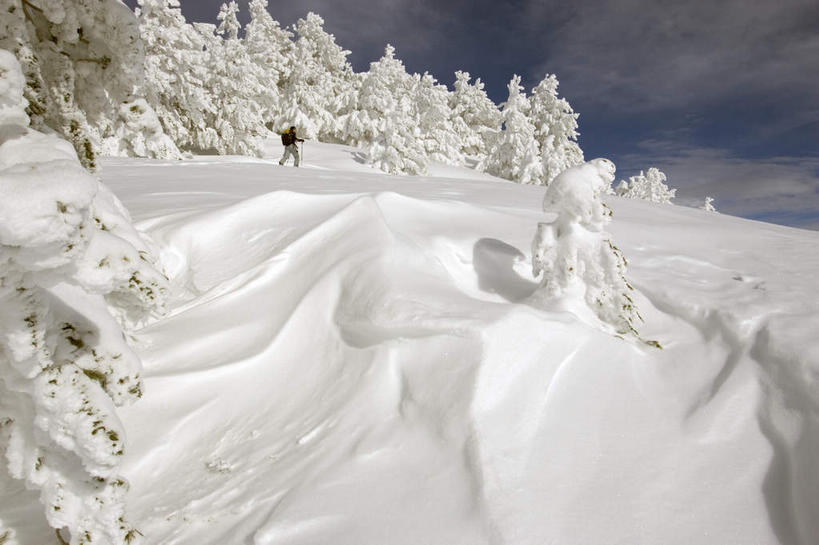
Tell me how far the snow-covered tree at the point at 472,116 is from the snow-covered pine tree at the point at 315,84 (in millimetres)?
8614

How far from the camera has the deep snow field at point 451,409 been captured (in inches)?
63.6

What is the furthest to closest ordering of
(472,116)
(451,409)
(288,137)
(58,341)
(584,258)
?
(472,116) → (288,137) → (584,258) → (451,409) → (58,341)

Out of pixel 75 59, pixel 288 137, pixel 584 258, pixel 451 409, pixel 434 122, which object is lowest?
pixel 288 137

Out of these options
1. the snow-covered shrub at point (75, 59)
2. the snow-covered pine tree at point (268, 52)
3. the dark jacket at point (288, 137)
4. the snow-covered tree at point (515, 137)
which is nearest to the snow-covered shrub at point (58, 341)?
the snow-covered shrub at point (75, 59)

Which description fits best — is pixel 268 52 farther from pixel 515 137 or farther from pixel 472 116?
pixel 472 116

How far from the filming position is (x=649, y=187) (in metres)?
33.3

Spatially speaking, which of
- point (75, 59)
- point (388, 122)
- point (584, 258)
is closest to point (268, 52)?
point (388, 122)

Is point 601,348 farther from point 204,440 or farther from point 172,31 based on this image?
point 172,31

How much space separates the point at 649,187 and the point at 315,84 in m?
26.6

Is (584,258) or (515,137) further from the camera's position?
(515,137)

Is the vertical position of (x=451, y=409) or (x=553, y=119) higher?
(x=553, y=119)

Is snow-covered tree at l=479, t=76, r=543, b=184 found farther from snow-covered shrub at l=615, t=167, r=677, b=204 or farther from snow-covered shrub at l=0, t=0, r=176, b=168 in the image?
snow-covered shrub at l=0, t=0, r=176, b=168

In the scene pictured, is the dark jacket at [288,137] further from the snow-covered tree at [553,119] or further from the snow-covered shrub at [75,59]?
the snow-covered tree at [553,119]

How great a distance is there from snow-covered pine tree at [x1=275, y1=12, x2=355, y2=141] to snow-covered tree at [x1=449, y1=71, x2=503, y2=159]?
8.61 m
